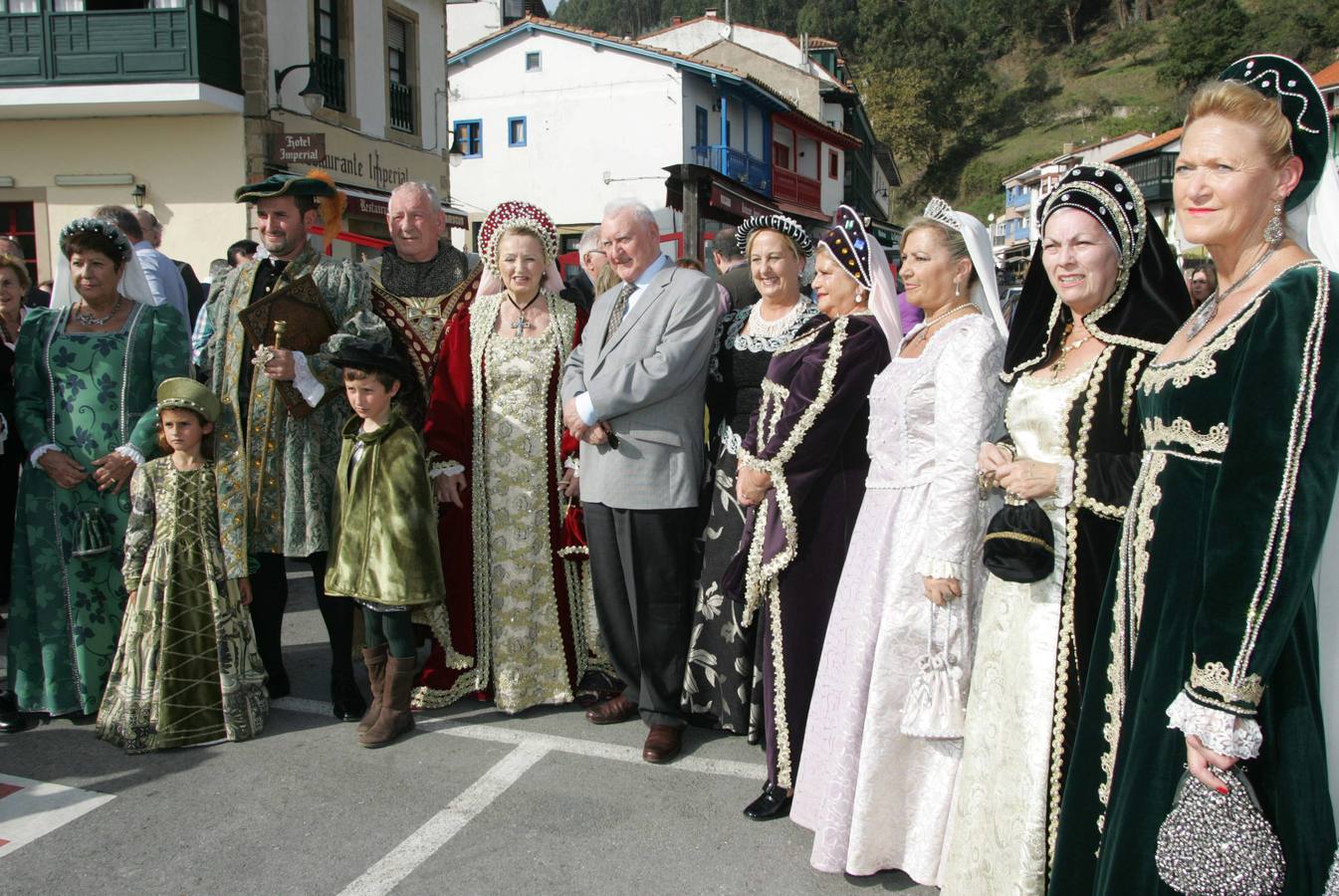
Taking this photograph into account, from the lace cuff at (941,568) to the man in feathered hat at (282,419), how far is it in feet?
7.95

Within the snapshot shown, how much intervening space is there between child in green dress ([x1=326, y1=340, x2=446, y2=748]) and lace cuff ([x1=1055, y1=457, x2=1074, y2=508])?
8.07 feet

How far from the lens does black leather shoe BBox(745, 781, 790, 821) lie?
339 cm

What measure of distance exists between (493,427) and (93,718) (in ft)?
6.74

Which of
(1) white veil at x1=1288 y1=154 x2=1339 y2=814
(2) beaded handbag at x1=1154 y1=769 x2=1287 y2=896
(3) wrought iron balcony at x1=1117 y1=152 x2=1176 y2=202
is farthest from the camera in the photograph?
(3) wrought iron balcony at x1=1117 y1=152 x2=1176 y2=202

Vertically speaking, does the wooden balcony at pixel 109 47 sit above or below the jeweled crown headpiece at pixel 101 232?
above

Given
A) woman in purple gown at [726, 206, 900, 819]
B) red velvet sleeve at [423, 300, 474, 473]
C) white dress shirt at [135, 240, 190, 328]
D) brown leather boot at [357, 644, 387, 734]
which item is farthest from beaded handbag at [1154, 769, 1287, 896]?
white dress shirt at [135, 240, 190, 328]

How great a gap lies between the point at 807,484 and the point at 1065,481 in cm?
103

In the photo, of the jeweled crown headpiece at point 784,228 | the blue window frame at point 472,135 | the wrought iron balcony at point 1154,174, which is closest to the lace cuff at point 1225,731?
the jeweled crown headpiece at point 784,228

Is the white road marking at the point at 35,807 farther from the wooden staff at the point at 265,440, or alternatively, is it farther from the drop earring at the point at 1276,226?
the drop earring at the point at 1276,226

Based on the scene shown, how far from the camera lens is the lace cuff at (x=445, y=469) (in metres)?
4.31

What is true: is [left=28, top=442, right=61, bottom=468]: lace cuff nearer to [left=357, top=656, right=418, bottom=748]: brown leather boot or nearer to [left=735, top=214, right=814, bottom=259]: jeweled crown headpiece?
[left=357, top=656, right=418, bottom=748]: brown leather boot

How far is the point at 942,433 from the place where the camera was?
9.23 ft

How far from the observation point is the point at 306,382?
4.19 metres

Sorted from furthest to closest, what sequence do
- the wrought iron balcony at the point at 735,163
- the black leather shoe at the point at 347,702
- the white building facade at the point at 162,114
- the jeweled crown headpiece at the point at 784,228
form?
the wrought iron balcony at the point at 735,163, the white building facade at the point at 162,114, the black leather shoe at the point at 347,702, the jeweled crown headpiece at the point at 784,228
